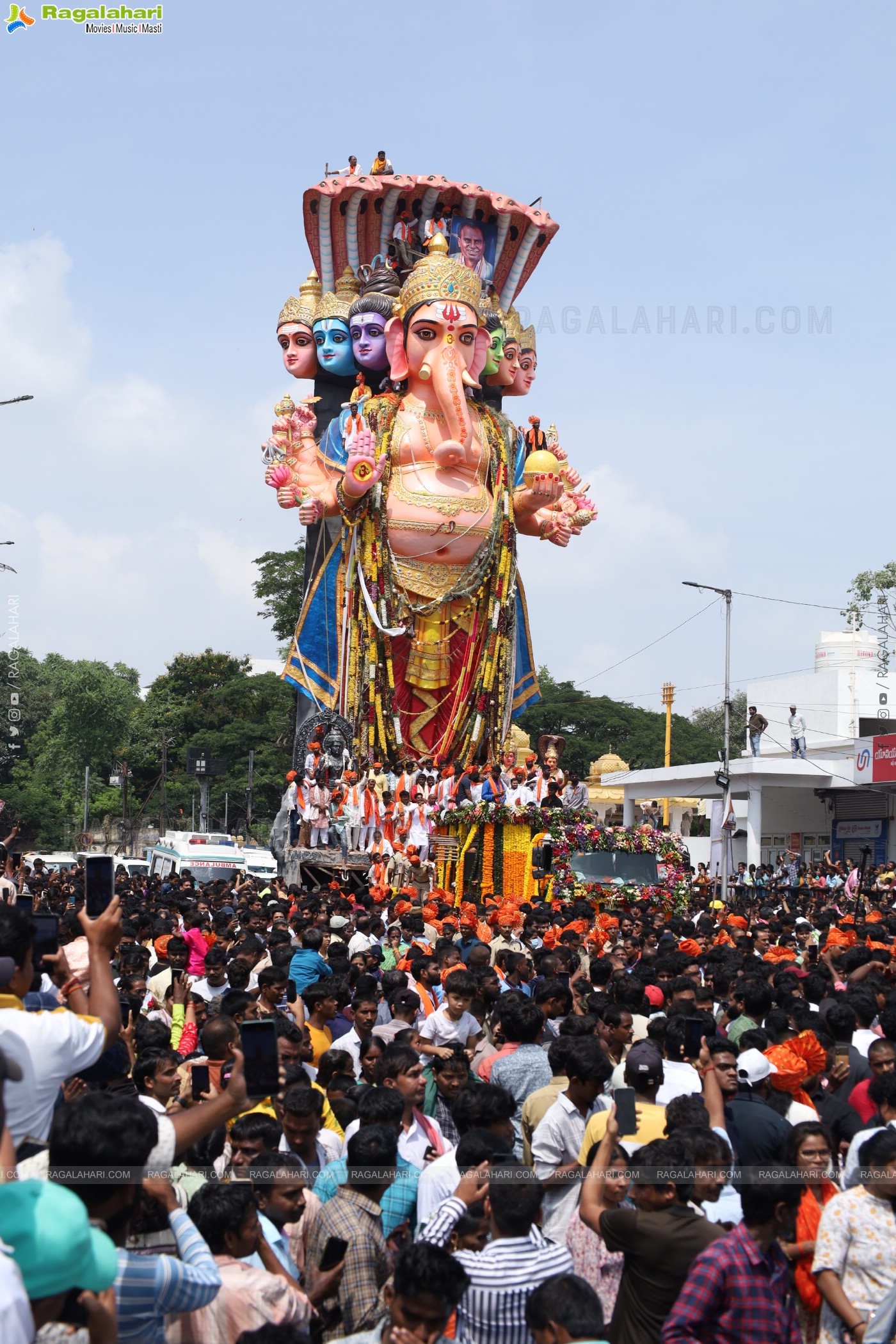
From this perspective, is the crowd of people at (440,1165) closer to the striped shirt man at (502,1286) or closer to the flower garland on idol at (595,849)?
the striped shirt man at (502,1286)

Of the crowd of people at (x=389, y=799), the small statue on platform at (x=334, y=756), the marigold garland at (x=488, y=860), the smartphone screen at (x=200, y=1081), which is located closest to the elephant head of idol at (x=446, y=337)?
the small statue on platform at (x=334, y=756)

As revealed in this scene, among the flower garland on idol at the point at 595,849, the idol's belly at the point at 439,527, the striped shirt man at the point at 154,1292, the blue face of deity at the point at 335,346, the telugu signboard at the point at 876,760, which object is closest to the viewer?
the striped shirt man at the point at 154,1292

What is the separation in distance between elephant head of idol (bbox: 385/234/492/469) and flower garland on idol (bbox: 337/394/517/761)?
116 centimetres

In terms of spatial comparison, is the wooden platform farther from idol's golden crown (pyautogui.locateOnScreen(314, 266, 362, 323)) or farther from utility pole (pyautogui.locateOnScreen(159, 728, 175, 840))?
utility pole (pyautogui.locateOnScreen(159, 728, 175, 840))

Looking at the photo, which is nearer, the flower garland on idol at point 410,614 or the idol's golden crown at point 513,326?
the flower garland on idol at point 410,614

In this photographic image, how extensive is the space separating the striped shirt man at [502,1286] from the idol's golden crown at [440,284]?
2320 centimetres

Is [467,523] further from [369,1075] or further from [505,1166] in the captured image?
[505,1166]

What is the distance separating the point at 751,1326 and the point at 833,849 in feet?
105

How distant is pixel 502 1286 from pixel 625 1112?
0.62 m

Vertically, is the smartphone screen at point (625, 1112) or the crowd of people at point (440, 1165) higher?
the smartphone screen at point (625, 1112)

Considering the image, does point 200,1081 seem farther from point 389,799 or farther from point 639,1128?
point 389,799

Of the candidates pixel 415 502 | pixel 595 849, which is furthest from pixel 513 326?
pixel 595 849

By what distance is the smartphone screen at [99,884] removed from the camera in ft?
14.2

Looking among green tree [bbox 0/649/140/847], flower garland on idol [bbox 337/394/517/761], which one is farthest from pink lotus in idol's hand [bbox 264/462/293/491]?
A: green tree [bbox 0/649/140/847]
